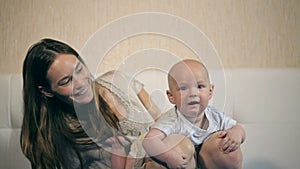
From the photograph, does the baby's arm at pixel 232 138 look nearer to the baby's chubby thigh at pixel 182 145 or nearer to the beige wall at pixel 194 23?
the baby's chubby thigh at pixel 182 145

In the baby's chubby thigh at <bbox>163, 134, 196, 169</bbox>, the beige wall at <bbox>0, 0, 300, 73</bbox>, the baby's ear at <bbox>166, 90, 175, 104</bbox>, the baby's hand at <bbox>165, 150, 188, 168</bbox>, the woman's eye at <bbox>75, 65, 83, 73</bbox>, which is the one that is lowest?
the baby's hand at <bbox>165, 150, 188, 168</bbox>

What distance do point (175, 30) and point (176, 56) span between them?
0.08 meters

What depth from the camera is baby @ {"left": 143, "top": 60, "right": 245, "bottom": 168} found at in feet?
3.80

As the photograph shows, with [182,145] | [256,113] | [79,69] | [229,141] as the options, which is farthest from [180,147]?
[79,69]

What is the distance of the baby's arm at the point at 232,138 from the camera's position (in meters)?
1.17

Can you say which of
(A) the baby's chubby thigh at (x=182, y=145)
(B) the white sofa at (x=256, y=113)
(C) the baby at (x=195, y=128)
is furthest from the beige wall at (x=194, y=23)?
(A) the baby's chubby thigh at (x=182, y=145)

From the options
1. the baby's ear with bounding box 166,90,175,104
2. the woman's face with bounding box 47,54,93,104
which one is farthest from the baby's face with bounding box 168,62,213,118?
the woman's face with bounding box 47,54,93,104

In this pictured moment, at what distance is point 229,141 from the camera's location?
3.85 ft

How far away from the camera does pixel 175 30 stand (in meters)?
1.22

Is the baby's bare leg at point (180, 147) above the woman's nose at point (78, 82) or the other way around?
the other way around

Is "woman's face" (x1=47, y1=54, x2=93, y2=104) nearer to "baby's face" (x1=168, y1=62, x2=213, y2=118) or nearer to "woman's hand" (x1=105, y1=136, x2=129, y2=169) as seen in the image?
"woman's hand" (x1=105, y1=136, x2=129, y2=169)

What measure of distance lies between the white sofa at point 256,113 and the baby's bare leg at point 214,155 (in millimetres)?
52

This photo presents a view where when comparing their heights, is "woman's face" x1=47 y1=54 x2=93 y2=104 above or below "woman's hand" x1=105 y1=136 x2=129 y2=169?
above

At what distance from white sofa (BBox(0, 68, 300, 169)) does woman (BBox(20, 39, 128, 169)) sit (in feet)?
0.17
